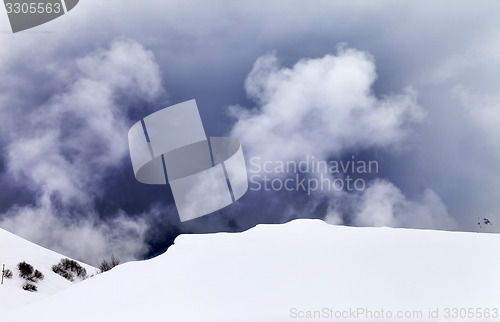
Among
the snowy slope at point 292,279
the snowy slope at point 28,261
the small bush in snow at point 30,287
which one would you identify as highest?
the snowy slope at point 28,261

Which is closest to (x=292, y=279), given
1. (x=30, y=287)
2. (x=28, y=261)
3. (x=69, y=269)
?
(x=30, y=287)

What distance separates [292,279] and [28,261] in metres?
51.6

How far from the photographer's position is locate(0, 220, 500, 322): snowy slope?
9156 mm

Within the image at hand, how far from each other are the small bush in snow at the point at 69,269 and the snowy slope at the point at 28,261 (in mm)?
819

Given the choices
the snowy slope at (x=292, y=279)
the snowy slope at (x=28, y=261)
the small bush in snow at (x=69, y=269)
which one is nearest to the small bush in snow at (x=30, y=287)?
the snowy slope at (x=28, y=261)

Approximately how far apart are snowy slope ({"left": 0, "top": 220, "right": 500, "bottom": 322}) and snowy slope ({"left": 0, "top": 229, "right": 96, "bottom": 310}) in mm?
16978

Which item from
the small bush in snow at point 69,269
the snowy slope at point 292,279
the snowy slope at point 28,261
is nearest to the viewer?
the snowy slope at point 292,279

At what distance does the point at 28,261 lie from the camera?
54188 millimetres

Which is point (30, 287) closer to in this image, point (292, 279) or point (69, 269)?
point (69, 269)

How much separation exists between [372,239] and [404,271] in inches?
104

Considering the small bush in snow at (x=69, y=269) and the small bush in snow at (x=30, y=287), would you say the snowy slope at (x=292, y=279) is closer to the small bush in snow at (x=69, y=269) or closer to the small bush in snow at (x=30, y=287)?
the small bush in snow at (x=30, y=287)

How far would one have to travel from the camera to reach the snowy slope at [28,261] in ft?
132

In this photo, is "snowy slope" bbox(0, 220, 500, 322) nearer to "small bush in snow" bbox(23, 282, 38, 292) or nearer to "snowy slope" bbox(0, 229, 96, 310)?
"snowy slope" bbox(0, 229, 96, 310)

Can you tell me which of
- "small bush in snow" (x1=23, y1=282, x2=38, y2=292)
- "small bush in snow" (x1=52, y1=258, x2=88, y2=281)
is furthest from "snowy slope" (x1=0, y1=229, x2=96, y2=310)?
"small bush in snow" (x1=52, y1=258, x2=88, y2=281)
